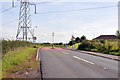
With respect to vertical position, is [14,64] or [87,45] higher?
[87,45]

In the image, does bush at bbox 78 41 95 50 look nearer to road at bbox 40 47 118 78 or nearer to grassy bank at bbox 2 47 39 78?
road at bbox 40 47 118 78

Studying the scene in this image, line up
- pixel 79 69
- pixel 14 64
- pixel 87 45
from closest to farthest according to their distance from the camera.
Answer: pixel 79 69
pixel 14 64
pixel 87 45

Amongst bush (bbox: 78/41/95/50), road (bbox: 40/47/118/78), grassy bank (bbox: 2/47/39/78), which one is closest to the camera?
road (bbox: 40/47/118/78)

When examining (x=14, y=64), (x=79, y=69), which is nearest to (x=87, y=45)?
(x=14, y=64)

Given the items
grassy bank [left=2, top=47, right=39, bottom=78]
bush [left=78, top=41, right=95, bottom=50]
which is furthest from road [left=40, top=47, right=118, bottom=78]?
→ bush [left=78, top=41, right=95, bottom=50]

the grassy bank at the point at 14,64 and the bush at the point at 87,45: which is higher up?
the bush at the point at 87,45

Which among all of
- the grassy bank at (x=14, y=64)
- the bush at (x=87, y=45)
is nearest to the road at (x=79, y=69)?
the grassy bank at (x=14, y=64)

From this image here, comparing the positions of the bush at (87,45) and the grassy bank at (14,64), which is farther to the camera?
the bush at (87,45)

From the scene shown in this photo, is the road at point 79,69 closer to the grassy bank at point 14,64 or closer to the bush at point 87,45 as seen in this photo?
the grassy bank at point 14,64

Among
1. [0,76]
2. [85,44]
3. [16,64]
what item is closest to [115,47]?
[85,44]

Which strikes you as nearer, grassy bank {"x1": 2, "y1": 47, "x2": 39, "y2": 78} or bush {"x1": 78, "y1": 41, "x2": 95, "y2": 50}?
grassy bank {"x1": 2, "y1": 47, "x2": 39, "y2": 78}

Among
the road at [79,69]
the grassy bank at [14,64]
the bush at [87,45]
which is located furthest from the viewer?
the bush at [87,45]

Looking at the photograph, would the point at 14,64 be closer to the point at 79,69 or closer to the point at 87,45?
the point at 79,69

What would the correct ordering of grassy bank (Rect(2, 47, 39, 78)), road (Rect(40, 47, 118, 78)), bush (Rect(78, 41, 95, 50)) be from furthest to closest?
1. bush (Rect(78, 41, 95, 50))
2. grassy bank (Rect(2, 47, 39, 78))
3. road (Rect(40, 47, 118, 78))
